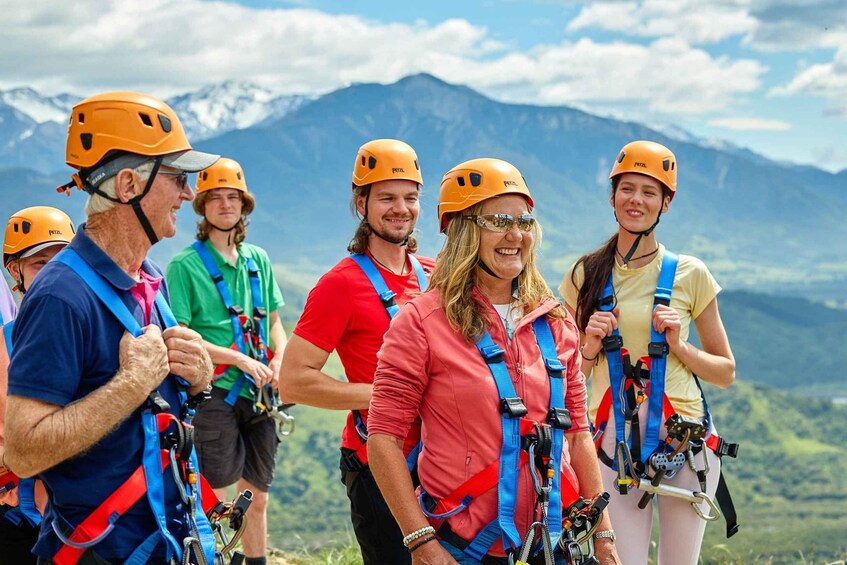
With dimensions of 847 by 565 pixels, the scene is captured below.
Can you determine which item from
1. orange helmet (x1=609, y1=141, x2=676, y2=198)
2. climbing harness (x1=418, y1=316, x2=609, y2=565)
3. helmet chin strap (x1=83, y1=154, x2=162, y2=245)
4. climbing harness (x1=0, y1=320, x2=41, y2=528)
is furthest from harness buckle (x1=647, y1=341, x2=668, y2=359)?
climbing harness (x1=0, y1=320, x2=41, y2=528)

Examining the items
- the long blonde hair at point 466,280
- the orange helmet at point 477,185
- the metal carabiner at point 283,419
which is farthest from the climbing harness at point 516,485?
the metal carabiner at point 283,419

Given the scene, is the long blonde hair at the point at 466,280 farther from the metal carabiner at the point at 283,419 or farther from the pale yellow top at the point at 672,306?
the metal carabiner at the point at 283,419

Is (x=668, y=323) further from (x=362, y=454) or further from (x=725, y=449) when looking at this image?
(x=362, y=454)

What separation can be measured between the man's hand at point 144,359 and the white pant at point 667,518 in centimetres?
320

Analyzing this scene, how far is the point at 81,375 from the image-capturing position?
332cm

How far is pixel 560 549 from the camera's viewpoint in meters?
3.75

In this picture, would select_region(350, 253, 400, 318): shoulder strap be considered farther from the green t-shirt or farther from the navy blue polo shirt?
the green t-shirt

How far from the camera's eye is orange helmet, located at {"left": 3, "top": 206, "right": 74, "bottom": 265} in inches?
215

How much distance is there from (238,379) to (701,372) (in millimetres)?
3690

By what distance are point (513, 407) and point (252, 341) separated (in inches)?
171

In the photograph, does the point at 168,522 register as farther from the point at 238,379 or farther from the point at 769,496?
the point at 769,496

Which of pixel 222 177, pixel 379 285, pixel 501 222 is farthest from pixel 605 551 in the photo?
pixel 222 177

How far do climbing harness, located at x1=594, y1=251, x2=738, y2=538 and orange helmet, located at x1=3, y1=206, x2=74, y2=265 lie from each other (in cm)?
354

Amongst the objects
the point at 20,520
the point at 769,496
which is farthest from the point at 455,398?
the point at 769,496
